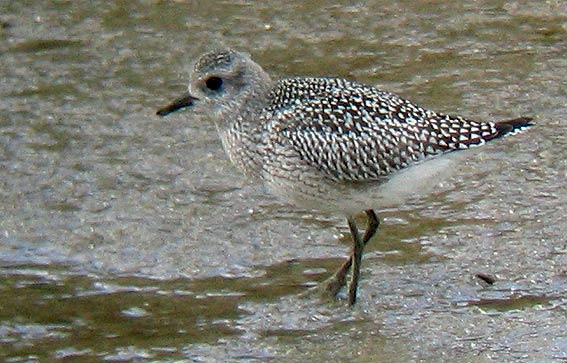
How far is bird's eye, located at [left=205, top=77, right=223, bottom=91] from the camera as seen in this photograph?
24.0 ft

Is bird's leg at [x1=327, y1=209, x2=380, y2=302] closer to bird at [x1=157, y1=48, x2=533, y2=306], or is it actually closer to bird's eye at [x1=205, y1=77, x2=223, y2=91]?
bird at [x1=157, y1=48, x2=533, y2=306]

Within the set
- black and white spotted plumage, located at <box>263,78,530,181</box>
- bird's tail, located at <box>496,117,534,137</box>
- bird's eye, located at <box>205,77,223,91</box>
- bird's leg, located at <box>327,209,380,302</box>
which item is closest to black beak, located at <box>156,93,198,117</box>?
bird's eye, located at <box>205,77,223,91</box>

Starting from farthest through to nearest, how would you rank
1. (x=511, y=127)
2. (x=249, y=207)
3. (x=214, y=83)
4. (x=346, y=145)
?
(x=249, y=207) → (x=214, y=83) → (x=511, y=127) → (x=346, y=145)

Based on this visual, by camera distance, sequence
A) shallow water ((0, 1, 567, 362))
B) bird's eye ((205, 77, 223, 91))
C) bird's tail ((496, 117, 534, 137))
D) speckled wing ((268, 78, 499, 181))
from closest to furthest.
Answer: shallow water ((0, 1, 567, 362))
speckled wing ((268, 78, 499, 181))
bird's tail ((496, 117, 534, 137))
bird's eye ((205, 77, 223, 91))

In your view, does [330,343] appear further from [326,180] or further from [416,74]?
[416,74]

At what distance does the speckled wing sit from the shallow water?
666 millimetres

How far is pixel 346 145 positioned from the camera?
6941 mm

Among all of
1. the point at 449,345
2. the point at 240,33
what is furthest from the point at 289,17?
the point at 449,345

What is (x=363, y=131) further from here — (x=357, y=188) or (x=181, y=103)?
(x=181, y=103)

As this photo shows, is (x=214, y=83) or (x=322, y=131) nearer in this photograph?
(x=322, y=131)

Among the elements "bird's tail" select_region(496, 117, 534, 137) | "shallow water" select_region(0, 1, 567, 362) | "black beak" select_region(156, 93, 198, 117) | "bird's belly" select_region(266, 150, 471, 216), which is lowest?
"shallow water" select_region(0, 1, 567, 362)

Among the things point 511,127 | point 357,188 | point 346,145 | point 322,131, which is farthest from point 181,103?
point 511,127

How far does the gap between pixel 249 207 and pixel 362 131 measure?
4.34ft

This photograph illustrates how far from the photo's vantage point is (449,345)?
646 centimetres
